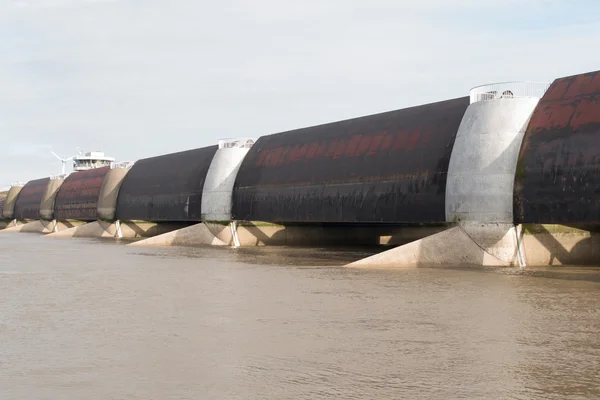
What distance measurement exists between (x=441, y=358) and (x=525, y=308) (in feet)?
22.8

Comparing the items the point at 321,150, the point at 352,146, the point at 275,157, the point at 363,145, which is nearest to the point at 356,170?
the point at 363,145

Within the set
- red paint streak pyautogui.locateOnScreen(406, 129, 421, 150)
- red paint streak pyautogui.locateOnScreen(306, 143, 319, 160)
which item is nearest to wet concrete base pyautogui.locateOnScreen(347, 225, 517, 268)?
red paint streak pyautogui.locateOnScreen(406, 129, 421, 150)

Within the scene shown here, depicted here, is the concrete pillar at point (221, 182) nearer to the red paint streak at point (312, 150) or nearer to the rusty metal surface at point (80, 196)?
the red paint streak at point (312, 150)

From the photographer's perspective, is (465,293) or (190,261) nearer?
(465,293)

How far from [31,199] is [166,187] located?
46879 mm

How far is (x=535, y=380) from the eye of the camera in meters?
10.6

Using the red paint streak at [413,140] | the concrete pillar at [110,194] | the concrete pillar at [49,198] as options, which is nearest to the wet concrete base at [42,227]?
the concrete pillar at [49,198]

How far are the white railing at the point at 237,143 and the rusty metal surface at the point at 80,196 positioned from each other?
27978 millimetres

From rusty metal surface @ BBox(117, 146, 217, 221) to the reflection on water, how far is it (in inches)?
1307

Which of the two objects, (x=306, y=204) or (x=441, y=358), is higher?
(x=306, y=204)

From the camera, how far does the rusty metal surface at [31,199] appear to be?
100438 millimetres

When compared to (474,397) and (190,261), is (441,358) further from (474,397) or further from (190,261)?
(190,261)

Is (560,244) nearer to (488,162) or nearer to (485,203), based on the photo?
(485,203)

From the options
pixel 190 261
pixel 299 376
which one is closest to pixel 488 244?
pixel 190 261
